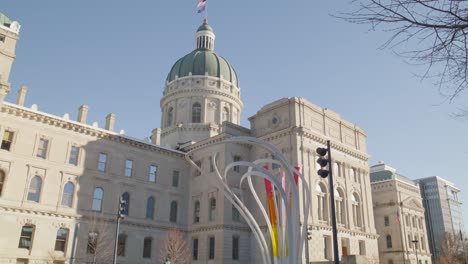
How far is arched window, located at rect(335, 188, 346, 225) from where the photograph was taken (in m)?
→ 44.9

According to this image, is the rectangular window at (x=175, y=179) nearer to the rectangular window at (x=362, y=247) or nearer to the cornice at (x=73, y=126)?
the cornice at (x=73, y=126)

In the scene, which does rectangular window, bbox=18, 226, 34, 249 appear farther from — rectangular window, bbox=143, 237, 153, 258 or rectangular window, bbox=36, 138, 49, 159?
rectangular window, bbox=143, 237, 153, 258

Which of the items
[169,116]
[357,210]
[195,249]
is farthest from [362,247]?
[169,116]

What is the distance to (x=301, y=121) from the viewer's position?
1702 inches

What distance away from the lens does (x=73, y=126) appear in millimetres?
40438

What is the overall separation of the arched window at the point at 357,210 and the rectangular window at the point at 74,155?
32.7 m

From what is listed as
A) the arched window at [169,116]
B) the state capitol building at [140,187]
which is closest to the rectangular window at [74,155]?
the state capitol building at [140,187]

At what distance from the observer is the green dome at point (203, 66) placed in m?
63.9

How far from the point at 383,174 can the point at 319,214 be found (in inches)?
1161

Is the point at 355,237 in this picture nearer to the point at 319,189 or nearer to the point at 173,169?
the point at 319,189

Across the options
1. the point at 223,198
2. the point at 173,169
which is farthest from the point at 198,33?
the point at 223,198

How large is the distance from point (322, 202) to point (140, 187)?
20.9 meters

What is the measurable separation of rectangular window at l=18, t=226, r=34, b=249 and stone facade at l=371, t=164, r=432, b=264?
48.3 meters

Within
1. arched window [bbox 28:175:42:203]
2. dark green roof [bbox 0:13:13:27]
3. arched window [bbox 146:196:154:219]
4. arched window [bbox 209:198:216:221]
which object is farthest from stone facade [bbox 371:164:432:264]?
dark green roof [bbox 0:13:13:27]
